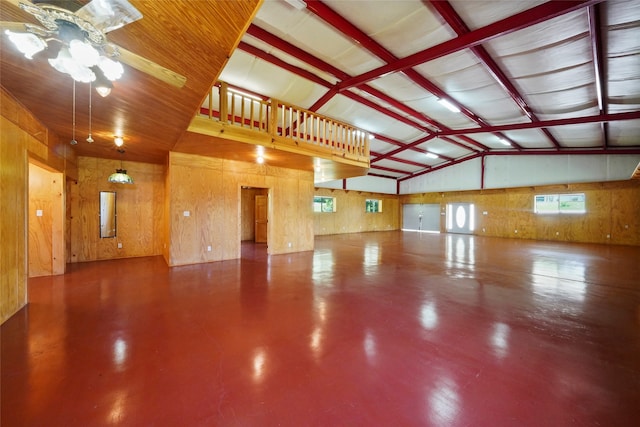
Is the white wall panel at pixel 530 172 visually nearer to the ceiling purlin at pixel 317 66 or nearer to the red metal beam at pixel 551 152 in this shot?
the red metal beam at pixel 551 152

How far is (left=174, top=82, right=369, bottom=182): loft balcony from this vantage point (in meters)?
4.18

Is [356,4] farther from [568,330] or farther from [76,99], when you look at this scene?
[568,330]

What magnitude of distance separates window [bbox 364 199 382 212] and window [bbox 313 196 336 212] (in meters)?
2.57

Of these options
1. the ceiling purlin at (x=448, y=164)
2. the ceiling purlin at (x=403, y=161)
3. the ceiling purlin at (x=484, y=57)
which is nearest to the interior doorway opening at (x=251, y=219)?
the ceiling purlin at (x=403, y=161)

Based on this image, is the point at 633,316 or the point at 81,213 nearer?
the point at 633,316

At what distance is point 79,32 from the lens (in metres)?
1.56

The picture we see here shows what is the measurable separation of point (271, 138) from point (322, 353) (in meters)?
3.87

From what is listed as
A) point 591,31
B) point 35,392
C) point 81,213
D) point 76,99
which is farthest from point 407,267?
point 81,213

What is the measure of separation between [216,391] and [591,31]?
6.16 meters

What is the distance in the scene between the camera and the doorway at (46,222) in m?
4.61

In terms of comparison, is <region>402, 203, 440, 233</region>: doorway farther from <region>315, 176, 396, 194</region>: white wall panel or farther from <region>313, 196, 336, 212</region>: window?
<region>313, 196, 336, 212</region>: window

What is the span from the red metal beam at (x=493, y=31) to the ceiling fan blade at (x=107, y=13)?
431 centimetres

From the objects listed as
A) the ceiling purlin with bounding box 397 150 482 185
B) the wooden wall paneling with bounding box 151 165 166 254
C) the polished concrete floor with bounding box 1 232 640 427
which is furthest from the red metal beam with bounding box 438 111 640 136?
the wooden wall paneling with bounding box 151 165 166 254

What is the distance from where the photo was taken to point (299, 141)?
524 cm
